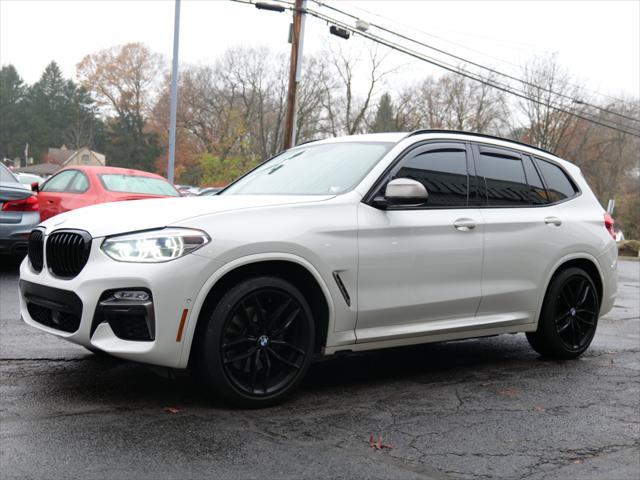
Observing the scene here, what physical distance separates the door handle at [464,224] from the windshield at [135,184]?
24.2 feet

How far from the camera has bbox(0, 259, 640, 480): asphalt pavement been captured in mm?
3492

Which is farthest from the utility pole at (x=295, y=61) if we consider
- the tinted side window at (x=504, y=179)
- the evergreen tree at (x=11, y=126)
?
the evergreen tree at (x=11, y=126)

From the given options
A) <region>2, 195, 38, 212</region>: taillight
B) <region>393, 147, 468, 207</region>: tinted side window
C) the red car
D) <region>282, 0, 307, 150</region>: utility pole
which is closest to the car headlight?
<region>393, 147, 468, 207</region>: tinted side window

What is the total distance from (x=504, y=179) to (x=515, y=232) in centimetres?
47

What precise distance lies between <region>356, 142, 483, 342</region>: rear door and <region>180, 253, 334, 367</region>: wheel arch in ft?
0.85

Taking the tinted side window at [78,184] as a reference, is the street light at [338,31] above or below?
above

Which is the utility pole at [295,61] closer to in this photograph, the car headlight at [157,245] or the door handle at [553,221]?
the door handle at [553,221]

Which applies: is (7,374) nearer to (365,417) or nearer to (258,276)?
(258,276)

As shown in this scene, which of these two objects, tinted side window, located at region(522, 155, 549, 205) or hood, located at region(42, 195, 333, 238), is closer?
hood, located at region(42, 195, 333, 238)

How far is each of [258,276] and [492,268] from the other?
6.59 feet

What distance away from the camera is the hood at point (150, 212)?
4.28m

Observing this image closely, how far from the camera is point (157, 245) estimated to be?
13.6 feet

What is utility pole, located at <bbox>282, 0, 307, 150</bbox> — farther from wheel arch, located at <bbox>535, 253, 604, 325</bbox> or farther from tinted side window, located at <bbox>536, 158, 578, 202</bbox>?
wheel arch, located at <bbox>535, 253, 604, 325</bbox>

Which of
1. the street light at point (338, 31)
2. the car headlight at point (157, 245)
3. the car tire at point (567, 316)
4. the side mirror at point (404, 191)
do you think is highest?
the street light at point (338, 31)
